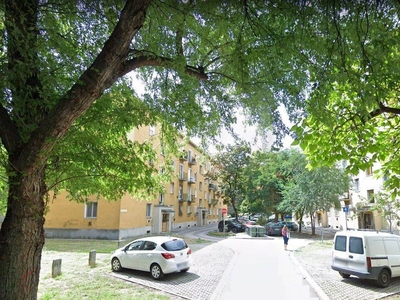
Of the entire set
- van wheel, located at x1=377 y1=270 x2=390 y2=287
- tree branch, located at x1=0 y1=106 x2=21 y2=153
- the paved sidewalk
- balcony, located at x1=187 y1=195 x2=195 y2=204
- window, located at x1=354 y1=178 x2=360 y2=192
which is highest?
window, located at x1=354 y1=178 x2=360 y2=192

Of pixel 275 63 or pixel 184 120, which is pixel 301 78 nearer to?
pixel 275 63

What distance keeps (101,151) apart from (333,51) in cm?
449

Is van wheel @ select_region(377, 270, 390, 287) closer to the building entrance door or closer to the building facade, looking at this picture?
the building facade

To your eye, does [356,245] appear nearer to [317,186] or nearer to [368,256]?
[368,256]

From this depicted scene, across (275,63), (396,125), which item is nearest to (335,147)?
(396,125)

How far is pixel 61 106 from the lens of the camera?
3930 millimetres

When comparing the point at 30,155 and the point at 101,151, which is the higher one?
the point at 101,151

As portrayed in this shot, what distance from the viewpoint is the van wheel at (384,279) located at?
389 inches

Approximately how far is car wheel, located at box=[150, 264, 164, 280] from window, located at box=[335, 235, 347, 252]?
22.0 ft

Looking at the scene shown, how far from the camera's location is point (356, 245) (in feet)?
34.7

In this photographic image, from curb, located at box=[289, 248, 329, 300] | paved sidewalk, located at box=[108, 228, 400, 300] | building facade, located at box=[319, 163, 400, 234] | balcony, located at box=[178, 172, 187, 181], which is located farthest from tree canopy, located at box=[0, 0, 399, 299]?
balcony, located at box=[178, 172, 187, 181]

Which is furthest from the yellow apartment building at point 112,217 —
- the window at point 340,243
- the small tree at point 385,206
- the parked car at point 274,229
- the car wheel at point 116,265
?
the small tree at point 385,206

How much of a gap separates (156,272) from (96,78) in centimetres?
867

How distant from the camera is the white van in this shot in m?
9.95
